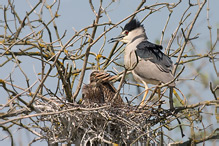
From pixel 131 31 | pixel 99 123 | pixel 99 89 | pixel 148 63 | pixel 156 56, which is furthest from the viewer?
pixel 131 31

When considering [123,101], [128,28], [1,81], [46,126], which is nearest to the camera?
[1,81]

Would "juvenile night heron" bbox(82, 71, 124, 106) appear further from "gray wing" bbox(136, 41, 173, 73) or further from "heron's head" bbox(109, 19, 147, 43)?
"heron's head" bbox(109, 19, 147, 43)

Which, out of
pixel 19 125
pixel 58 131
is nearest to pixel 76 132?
pixel 58 131

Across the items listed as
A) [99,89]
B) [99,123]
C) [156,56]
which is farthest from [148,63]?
[99,123]

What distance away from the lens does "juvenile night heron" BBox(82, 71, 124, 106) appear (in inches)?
189

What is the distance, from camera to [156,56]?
5211mm

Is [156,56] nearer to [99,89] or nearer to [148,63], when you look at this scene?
[148,63]

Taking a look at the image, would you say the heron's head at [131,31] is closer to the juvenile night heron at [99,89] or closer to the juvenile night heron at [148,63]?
the juvenile night heron at [148,63]

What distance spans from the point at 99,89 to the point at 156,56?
0.94m

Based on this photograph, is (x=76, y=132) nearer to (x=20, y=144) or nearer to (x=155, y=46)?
(x=20, y=144)

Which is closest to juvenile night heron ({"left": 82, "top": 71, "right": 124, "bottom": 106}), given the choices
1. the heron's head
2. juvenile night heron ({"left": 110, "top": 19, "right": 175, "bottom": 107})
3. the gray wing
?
juvenile night heron ({"left": 110, "top": 19, "right": 175, "bottom": 107})

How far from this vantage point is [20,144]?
3062 mm

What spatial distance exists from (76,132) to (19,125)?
0.59 metres

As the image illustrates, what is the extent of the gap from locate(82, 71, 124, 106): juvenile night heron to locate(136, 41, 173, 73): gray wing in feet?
2.12
